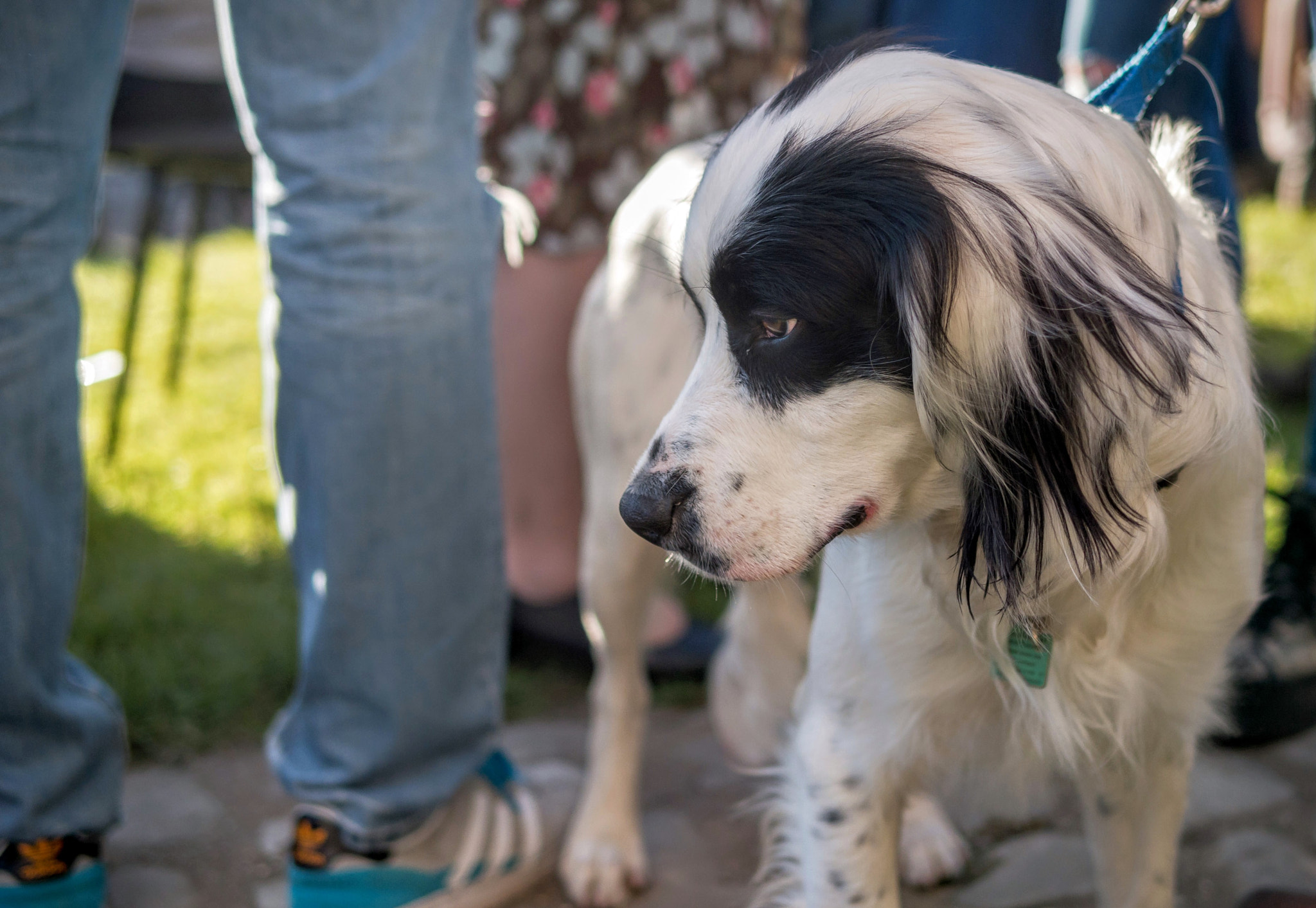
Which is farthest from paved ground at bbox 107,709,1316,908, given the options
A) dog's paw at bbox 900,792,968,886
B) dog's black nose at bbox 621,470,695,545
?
dog's black nose at bbox 621,470,695,545

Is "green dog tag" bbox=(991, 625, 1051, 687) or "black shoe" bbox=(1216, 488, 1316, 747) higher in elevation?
"green dog tag" bbox=(991, 625, 1051, 687)

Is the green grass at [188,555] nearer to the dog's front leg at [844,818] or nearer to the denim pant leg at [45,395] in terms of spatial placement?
the denim pant leg at [45,395]

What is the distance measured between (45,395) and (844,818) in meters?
1.23

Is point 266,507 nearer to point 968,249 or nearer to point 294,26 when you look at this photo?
point 294,26

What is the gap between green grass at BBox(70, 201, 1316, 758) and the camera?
255 cm

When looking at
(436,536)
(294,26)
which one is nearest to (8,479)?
(436,536)

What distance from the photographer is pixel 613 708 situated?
2.17 metres

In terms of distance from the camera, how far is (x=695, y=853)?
2115 mm

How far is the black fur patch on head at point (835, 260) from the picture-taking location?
117 centimetres

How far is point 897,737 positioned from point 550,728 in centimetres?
124

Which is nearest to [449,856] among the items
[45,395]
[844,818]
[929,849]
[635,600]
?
[635,600]

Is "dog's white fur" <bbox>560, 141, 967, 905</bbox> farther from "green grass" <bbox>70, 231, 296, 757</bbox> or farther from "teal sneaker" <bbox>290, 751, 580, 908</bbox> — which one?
"green grass" <bbox>70, 231, 296, 757</bbox>

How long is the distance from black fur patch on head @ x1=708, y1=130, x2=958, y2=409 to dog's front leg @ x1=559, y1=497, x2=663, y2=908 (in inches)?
34.5

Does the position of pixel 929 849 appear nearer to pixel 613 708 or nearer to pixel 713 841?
pixel 713 841
